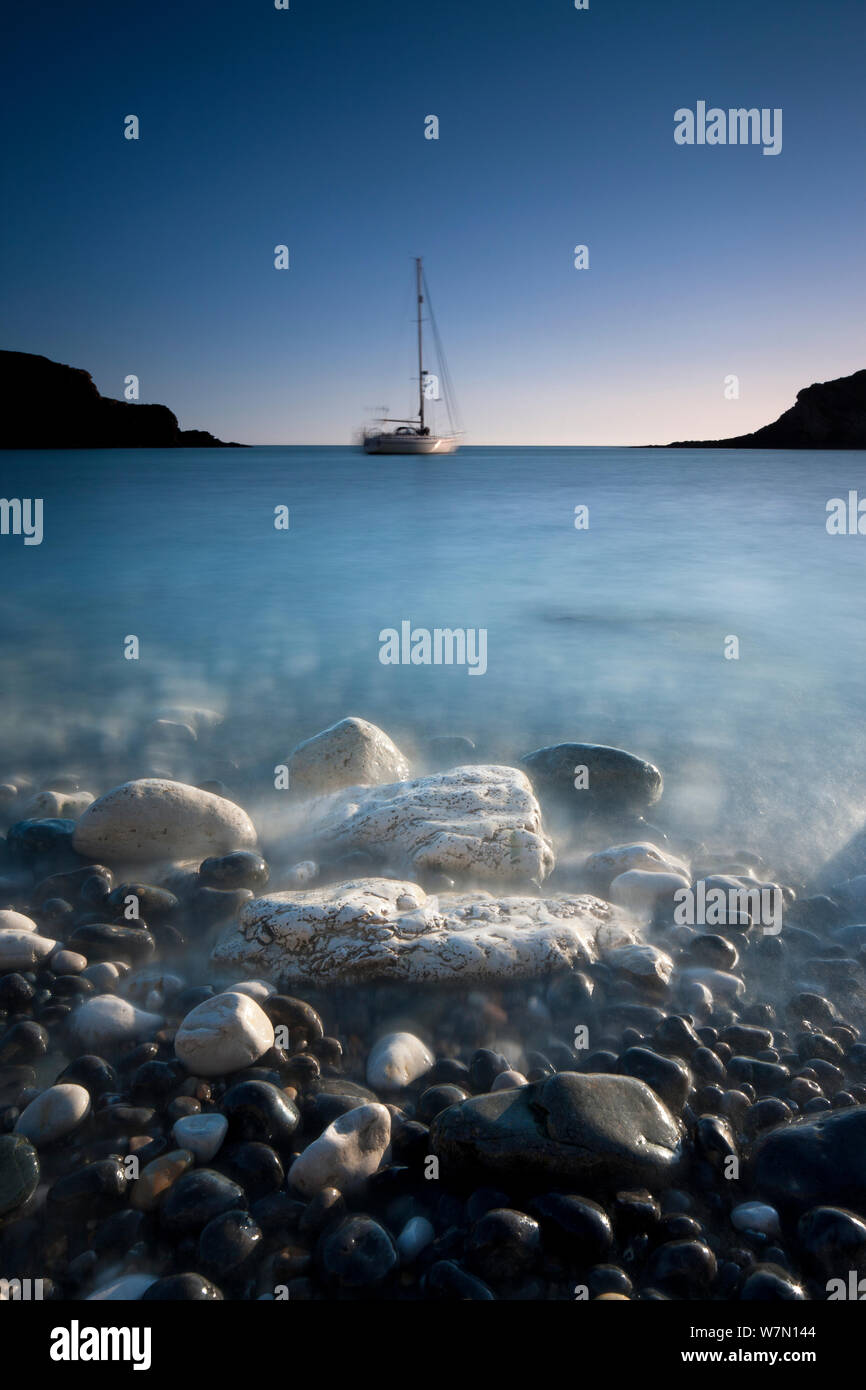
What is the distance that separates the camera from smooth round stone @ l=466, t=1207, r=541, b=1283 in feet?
8.10

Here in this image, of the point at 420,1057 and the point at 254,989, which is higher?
the point at 254,989

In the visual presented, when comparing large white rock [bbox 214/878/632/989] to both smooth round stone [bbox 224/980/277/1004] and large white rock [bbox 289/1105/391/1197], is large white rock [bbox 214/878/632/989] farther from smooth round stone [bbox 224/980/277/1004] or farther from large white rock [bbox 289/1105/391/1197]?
large white rock [bbox 289/1105/391/1197]

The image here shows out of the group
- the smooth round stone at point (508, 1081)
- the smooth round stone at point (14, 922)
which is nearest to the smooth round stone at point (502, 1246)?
the smooth round stone at point (508, 1081)

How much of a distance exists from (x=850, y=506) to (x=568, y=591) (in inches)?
1113

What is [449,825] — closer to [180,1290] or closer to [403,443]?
[180,1290]

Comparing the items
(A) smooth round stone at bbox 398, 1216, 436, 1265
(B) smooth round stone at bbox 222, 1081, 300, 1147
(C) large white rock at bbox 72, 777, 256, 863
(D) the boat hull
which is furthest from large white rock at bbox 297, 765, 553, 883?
(D) the boat hull

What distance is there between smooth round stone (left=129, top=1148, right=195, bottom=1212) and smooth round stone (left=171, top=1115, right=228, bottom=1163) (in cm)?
4

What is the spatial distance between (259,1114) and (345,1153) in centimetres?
38

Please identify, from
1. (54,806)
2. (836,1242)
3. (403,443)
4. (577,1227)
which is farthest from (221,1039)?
(403,443)

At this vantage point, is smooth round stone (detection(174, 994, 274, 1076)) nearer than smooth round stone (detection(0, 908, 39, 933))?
Yes

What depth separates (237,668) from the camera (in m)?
10.4

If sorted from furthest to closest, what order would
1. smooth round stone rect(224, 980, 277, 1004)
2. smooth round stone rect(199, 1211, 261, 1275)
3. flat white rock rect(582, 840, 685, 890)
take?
flat white rock rect(582, 840, 685, 890) < smooth round stone rect(224, 980, 277, 1004) < smooth round stone rect(199, 1211, 261, 1275)

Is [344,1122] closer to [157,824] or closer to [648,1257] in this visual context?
[648,1257]

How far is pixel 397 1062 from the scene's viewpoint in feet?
10.8
